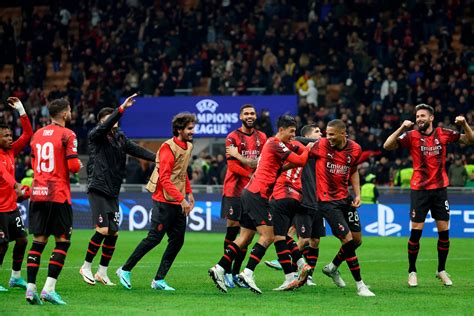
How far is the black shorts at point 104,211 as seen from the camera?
14.6 m

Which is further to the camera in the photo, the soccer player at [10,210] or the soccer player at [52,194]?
the soccer player at [10,210]

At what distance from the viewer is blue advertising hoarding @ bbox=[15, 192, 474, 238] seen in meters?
26.1

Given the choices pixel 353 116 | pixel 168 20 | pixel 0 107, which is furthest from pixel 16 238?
pixel 168 20

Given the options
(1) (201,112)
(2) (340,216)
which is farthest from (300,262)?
(1) (201,112)

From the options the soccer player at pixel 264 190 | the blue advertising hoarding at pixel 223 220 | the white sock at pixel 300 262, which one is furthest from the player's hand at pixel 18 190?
the blue advertising hoarding at pixel 223 220

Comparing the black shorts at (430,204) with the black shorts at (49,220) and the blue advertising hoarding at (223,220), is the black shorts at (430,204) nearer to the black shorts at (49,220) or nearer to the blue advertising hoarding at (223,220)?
the black shorts at (49,220)

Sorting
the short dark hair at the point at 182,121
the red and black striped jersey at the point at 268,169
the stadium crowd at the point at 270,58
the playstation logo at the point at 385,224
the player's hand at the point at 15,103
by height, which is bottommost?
the playstation logo at the point at 385,224

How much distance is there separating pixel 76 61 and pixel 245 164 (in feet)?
92.4

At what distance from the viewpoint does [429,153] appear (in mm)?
14984

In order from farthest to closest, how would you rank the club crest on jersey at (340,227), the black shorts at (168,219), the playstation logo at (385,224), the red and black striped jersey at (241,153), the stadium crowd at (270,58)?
the stadium crowd at (270,58) → the playstation logo at (385,224) → the red and black striped jersey at (241,153) → the black shorts at (168,219) → the club crest on jersey at (340,227)

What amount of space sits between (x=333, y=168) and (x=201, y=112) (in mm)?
17676

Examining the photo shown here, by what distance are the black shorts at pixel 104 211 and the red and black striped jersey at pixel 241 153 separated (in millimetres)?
1805

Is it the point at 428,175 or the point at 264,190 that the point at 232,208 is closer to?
the point at 264,190

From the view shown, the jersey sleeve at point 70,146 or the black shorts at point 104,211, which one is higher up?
the jersey sleeve at point 70,146
